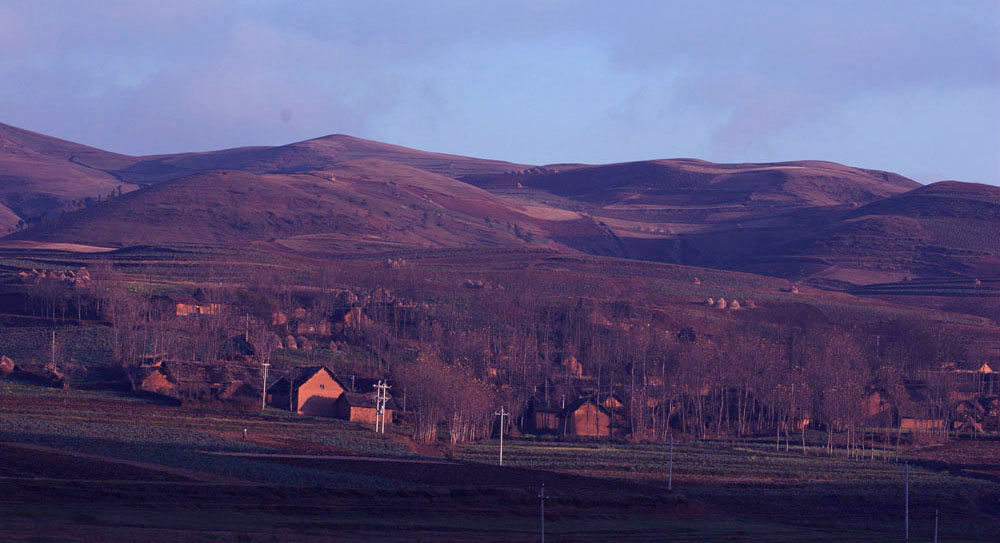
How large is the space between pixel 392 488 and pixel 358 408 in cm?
3290

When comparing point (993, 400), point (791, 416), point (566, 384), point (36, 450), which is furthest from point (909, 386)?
point (36, 450)

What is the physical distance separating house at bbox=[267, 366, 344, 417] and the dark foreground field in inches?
328

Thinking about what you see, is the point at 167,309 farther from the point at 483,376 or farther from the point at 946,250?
the point at 946,250

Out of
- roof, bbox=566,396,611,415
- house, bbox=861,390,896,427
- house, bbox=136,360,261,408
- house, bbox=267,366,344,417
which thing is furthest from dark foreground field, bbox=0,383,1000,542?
house, bbox=861,390,896,427

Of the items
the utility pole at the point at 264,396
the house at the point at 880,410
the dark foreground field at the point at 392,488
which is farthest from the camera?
the house at the point at 880,410

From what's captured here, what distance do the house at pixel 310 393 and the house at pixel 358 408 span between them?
137 centimetres

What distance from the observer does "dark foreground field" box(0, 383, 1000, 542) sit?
3120 centimetres

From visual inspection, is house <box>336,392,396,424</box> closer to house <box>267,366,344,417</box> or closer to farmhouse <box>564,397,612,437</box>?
house <box>267,366,344,417</box>

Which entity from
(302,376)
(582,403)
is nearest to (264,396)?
(302,376)

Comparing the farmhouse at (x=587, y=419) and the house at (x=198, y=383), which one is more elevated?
the house at (x=198, y=383)

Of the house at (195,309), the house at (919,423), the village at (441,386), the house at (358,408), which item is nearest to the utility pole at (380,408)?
the village at (441,386)

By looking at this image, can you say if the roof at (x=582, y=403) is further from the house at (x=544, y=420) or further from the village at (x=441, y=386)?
the house at (x=544, y=420)

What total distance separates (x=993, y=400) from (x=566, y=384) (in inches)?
1269

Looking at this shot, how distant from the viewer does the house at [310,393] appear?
7356cm
